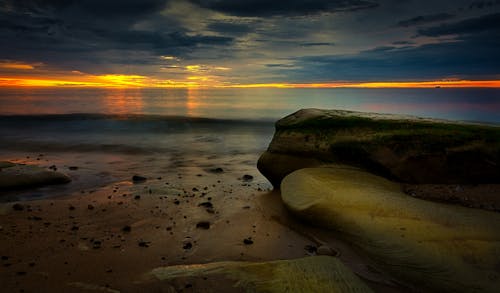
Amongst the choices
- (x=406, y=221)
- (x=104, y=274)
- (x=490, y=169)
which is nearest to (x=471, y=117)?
(x=490, y=169)

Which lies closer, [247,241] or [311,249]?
[311,249]

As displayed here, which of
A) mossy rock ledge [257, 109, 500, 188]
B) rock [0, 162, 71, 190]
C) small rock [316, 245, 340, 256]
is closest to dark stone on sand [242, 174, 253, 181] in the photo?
mossy rock ledge [257, 109, 500, 188]

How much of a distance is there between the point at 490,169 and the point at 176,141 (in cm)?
1372

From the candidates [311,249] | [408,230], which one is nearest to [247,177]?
[311,249]

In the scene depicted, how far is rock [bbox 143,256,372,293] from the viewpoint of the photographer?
369 centimetres

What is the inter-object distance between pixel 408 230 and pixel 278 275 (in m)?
1.94

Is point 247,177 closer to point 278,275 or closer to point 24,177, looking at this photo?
point 24,177

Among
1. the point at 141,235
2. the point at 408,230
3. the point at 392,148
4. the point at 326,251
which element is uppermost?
the point at 392,148

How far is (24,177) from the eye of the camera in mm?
8023

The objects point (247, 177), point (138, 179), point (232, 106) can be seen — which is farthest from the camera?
point (232, 106)

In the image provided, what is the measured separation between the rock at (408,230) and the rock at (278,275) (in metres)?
0.73

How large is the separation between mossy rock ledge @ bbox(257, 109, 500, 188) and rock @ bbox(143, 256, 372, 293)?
3.27 metres

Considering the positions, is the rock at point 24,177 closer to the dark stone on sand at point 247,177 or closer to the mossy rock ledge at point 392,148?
the dark stone on sand at point 247,177

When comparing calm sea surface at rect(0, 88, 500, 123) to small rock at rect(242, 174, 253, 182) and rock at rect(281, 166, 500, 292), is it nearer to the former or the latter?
small rock at rect(242, 174, 253, 182)
